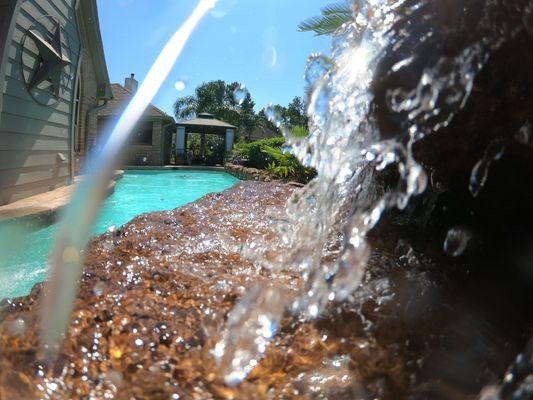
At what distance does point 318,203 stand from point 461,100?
4.46ft

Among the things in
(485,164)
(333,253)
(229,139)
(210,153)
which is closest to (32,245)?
(333,253)

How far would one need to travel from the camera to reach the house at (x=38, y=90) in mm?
6465

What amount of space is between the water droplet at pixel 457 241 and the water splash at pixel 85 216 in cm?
172

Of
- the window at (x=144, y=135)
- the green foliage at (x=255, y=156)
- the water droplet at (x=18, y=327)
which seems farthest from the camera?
the window at (x=144, y=135)

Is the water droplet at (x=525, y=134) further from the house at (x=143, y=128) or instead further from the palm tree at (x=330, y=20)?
the house at (x=143, y=128)

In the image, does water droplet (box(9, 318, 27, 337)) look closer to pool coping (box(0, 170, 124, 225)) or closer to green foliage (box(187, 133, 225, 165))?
pool coping (box(0, 170, 124, 225))

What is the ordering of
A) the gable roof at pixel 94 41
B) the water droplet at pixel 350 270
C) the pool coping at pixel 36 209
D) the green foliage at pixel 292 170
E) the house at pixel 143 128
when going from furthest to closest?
the house at pixel 143 128 < the gable roof at pixel 94 41 < the green foliage at pixel 292 170 < the pool coping at pixel 36 209 < the water droplet at pixel 350 270

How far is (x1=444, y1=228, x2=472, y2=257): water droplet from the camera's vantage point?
1930 mm

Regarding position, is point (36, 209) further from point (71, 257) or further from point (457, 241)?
point (457, 241)

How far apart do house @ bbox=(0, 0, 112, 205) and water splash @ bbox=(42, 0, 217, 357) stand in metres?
1.58

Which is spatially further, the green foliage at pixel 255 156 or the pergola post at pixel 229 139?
the pergola post at pixel 229 139

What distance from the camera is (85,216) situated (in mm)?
4531

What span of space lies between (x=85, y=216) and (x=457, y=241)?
3933 mm

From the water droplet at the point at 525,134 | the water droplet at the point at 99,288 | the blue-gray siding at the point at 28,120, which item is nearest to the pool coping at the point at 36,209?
the blue-gray siding at the point at 28,120
